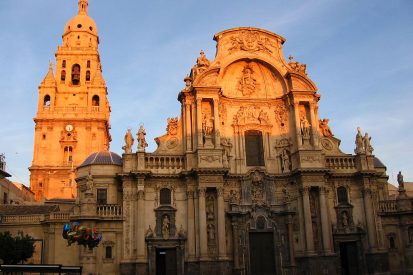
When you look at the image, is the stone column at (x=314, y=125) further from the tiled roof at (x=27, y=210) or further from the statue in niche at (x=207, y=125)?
the tiled roof at (x=27, y=210)

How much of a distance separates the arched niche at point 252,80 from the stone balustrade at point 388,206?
11.0 m

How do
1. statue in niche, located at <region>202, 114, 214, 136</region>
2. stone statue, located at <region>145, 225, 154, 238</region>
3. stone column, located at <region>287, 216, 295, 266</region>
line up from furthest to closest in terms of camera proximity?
statue in niche, located at <region>202, 114, 214, 136</region>, stone column, located at <region>287, 216, 295, 266</region>, stone statue, located at <region>145, 225, 154, 238</region>

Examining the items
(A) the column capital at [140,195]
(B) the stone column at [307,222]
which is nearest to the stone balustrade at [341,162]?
(B) the stone column at [307,222]

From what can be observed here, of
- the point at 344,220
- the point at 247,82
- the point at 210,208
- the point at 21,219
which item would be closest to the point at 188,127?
the point at 210,208

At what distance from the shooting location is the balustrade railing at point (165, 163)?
32688mm

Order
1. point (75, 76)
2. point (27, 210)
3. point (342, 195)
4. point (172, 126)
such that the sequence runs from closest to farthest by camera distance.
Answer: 1. point (172, 126)
2. point (342, 195)
3. point (27, 210)
4. point (75, 76)

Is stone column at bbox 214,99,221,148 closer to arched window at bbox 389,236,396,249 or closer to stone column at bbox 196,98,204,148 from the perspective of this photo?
stone column at bbox 196,98,204,148

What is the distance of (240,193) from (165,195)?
17.2ft

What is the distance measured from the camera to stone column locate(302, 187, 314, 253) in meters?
31.9

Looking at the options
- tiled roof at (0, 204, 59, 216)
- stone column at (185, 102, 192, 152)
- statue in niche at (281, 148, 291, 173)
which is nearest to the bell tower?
tiled roof at (0, 204, 59, 216)

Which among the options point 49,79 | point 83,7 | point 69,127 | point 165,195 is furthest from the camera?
point 83,7

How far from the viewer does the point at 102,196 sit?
32.6m

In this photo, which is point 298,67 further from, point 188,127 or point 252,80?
point 188,127

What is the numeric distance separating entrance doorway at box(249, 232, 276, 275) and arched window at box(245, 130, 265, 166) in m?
5.25
